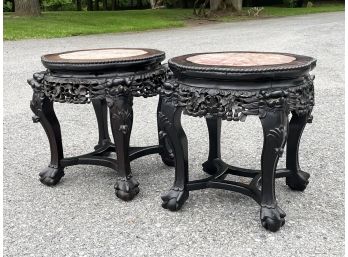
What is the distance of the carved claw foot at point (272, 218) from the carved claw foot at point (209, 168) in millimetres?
794

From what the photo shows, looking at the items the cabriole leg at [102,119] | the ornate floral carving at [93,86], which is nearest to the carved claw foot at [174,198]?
the ornate floral carving at [93,86]

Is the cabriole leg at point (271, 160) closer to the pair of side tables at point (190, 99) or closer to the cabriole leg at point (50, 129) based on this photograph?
the pair of side tables at point (190, 99)

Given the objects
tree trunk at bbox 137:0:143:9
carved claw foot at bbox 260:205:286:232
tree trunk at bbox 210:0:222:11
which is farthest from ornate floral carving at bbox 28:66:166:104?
tree trunk at bbox 137:0:143:9

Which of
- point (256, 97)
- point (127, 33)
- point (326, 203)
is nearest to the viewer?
point (256, 97)

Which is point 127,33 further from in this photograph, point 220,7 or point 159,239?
point 159,239

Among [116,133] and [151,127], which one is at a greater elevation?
[116,133]

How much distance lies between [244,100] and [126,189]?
3.43ft

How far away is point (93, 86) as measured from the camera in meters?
2.99

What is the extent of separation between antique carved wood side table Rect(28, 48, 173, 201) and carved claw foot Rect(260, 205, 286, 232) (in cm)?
86

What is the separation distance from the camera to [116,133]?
3.10 m

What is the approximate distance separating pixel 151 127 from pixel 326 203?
7.67 ft

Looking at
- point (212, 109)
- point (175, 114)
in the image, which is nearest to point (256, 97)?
point (212, 109)

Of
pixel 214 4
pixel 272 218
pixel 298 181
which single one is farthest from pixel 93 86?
pixel 214 4

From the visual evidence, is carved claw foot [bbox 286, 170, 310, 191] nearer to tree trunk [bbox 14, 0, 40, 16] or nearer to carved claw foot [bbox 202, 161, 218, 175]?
carved claw foot [bbox 202, 161, 218, 175]
